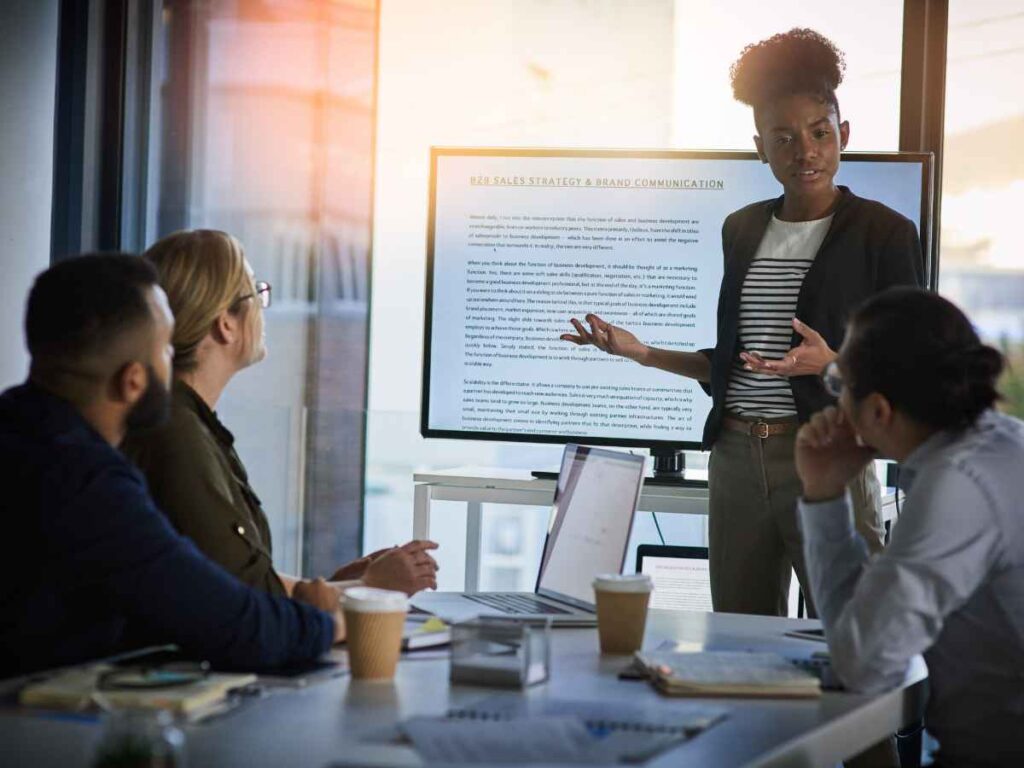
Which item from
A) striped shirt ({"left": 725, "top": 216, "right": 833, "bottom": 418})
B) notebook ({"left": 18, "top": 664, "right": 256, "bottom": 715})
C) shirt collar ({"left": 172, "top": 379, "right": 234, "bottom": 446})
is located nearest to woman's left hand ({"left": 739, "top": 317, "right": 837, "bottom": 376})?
striped shirt ({"left": 725, "top": 216, "right": 833, "bottom": 418})

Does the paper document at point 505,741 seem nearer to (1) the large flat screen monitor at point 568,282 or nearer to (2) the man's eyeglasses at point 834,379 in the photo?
(2) the man's eyeglasses at point 834,379

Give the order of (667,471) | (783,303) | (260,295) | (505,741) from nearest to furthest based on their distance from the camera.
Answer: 1. (505,741)
2. (260,295)
3. (783,303)
4. (667,471)

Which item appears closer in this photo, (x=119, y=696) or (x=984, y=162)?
(x=119, y=696)

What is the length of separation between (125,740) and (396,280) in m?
3.38

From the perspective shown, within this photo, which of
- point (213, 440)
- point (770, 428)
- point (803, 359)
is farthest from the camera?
point (770, 428)

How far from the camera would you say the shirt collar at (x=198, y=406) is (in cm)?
197

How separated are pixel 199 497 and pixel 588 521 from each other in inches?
22.4

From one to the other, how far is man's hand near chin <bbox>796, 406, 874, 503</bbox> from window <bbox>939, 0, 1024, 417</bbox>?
6.88 feet

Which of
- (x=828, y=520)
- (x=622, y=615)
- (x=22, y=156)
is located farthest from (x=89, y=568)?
(x=22, y=156)

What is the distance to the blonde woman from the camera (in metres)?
1.81

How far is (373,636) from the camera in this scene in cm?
148

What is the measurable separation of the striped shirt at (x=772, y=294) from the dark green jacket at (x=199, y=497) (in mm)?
1200

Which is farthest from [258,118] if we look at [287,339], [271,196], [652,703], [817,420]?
[652,703]

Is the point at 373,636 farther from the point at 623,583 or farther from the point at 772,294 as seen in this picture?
the point at 772,294
